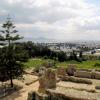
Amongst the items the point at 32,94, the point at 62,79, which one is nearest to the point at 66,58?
the point at 62,79

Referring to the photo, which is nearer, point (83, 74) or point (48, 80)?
point (48, 80)

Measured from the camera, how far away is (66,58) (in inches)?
2306

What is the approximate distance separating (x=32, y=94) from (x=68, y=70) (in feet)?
44.5

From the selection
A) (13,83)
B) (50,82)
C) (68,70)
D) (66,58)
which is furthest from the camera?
(66,58)

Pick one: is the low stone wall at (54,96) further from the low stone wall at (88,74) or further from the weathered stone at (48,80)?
the low stone wall at (88,74)


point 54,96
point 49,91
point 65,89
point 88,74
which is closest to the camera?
point 54,96

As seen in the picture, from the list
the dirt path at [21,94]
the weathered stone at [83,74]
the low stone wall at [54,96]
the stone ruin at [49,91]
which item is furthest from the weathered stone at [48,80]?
the weathered stone at [83,74]

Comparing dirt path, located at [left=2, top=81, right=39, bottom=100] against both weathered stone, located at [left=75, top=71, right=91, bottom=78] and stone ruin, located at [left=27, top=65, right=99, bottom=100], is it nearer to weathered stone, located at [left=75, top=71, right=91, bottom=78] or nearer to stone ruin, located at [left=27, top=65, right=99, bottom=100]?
stone ruin, located at [left=27, top=65, right=99, bottom=100]

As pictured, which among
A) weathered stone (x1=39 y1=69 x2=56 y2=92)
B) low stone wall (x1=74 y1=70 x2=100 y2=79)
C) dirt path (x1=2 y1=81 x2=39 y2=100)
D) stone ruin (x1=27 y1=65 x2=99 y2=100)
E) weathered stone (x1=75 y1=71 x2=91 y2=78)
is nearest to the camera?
stone ruin (x1=27 y1=65 x2=99 y2=100)

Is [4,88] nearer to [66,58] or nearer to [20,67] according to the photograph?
[20,67]

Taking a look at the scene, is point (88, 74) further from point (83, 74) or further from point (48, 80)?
point (48, 80)

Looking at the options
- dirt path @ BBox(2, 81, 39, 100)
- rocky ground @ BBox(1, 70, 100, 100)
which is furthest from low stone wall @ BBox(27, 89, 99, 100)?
dirt path @ BBox(2, 81, 39, 100)

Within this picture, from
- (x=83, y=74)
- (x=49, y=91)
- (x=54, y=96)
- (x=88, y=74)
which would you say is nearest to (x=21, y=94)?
(x=49, y=91)

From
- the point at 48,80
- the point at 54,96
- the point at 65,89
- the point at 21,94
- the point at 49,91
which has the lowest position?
the point at 21,94
